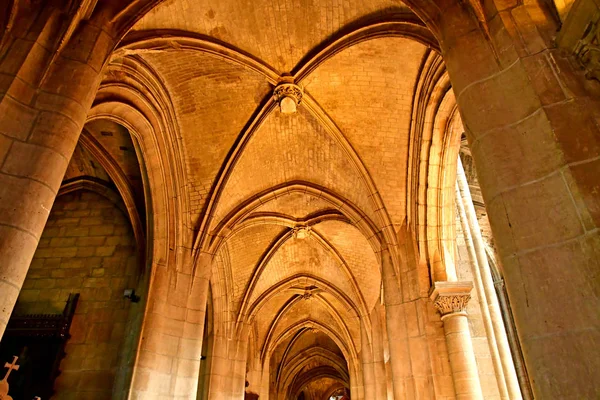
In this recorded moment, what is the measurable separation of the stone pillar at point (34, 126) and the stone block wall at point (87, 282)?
544cm

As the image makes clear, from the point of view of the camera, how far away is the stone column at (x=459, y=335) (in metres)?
6.82

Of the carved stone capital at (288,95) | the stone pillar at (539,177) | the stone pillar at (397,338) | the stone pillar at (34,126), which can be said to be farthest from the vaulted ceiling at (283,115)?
the stone pillar at (539,177)

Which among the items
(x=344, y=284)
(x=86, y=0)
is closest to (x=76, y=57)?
(x=86, y=0)

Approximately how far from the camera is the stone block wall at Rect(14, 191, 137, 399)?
7.88m

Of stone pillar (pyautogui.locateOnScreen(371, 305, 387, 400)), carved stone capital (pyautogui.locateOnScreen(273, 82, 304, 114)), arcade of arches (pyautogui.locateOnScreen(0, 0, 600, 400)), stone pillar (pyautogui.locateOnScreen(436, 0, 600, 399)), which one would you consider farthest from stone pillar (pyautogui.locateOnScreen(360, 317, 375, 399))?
stone pillar (pyautogui.locateOnScreen(436, 0, 600, 399))

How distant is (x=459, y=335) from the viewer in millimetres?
7168

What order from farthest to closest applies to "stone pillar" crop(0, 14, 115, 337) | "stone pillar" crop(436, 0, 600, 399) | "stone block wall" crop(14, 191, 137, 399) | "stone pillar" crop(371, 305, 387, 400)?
"stone pillar" crop(371, 305, 387, 400) → "stone block wall" crop(14, 191, 137, 399) → "stone pillar" crop(0, 14, 115, 337) → "stone pillar" crop(436, 0, 600, 399)

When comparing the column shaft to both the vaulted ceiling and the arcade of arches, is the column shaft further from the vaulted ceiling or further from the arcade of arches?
the vaulted ceiling

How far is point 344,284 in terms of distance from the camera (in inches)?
598

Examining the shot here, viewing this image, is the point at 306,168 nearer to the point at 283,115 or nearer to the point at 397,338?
the point at 283,115

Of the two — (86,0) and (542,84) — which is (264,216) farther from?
(542,84)

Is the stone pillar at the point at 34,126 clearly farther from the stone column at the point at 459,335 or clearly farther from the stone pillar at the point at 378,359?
the stone pillar at the point at 378,359

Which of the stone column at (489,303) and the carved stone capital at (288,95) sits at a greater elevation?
the carved stone capital at (288,95)

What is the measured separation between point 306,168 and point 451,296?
183 inches
